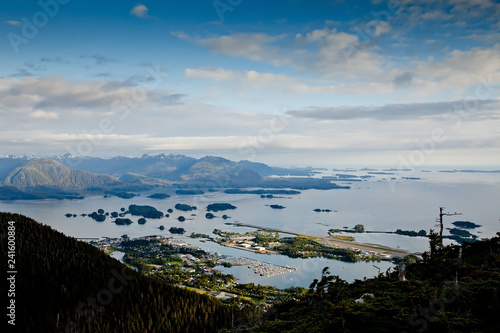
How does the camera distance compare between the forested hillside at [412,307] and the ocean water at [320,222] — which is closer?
the forested hillside at [412,307]

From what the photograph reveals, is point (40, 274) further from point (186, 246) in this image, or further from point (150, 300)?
point (186, 246)

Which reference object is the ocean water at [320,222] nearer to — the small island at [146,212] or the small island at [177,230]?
the small island at [177,230]

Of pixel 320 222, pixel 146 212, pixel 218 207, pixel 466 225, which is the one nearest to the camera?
pixel 466 225

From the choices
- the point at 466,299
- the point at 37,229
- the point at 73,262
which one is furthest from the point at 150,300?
the point at 466,299

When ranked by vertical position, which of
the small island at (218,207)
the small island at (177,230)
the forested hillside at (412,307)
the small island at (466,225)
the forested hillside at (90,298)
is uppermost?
the forested hillside at (412,307)

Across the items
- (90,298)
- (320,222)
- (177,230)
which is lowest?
(177,230)

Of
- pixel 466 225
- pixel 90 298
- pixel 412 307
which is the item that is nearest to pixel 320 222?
pixel 466 225

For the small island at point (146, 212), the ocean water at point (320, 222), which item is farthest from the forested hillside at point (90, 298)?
the small island at point (146, 212)

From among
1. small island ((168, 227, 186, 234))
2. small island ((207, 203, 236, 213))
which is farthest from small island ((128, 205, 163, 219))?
small island ((168, 227, 186, 234))

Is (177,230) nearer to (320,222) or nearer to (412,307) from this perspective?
(320,222)

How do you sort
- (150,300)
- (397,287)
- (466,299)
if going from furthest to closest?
(150,300)
(397,287)
(466,299)

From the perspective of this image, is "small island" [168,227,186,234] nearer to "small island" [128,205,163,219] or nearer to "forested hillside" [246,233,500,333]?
"small island" [128,205,163,219]
